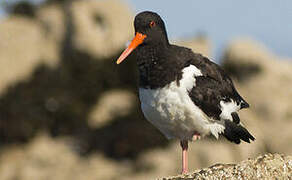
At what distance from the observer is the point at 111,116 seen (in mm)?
28516

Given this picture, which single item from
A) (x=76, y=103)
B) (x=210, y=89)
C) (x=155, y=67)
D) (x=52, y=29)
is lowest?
(x=76, y=103)

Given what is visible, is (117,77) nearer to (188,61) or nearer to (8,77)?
(8,77)

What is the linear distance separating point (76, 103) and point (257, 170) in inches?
814

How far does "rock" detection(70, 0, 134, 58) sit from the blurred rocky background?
0.04m

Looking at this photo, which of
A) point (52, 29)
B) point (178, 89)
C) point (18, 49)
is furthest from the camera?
point (52, 29)

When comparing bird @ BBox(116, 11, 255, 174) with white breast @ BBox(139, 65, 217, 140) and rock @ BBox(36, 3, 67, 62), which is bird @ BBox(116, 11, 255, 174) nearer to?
white breast @ BBox(139, 65, 217, 140)

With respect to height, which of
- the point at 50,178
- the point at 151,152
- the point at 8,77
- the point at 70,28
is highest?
the point at 70,28

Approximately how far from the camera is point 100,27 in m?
29.5

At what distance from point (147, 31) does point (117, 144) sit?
16.4 m

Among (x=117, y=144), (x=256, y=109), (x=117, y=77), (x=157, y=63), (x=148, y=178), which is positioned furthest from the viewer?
(x=256, y=109)

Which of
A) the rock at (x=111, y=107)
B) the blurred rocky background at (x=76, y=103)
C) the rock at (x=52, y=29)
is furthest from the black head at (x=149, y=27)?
the rock at (x=52, y=29)

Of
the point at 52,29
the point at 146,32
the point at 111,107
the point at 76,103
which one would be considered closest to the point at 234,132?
the point at 146,32

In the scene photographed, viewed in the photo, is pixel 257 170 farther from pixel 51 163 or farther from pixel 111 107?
pixel 111 107

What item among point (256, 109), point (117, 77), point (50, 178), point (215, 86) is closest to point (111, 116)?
point (117, 77)
